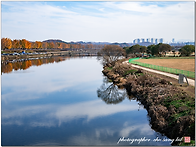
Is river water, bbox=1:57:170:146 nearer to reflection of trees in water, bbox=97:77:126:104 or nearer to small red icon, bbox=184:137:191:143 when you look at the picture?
reflection of trees in water, bbox=97:77:126:104

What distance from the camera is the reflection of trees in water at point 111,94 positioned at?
22931 millimetres

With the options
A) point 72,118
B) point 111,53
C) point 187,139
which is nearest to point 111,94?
point 72,118

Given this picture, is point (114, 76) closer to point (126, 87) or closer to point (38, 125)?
point (126, 87)

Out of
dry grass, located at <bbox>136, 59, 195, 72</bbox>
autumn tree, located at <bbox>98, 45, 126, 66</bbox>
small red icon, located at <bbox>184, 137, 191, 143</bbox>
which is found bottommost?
small red icon, located at <bbox>184, 137, 191, 143</bbox>

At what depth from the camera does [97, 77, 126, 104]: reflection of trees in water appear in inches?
903

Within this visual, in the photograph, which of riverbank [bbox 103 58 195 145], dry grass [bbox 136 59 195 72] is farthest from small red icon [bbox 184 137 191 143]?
dry grass [bbox 136 59 195 72]

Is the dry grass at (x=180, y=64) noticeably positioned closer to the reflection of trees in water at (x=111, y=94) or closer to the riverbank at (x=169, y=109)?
the reflection of trees in water at (x=111, y=94)

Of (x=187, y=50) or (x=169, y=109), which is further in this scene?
(x=187, y=50)

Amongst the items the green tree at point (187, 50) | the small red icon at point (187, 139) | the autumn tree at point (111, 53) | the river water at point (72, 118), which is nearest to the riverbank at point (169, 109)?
the small red icon at point (187, 139)

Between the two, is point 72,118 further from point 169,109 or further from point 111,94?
point 111,94

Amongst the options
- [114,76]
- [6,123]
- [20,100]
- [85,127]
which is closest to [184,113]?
[85,127]

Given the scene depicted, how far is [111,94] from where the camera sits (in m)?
25.5

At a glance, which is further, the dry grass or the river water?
the dry grass

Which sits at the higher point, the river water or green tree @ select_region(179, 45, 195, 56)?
green tree @ select_region(179, 45, 195, 56)
